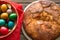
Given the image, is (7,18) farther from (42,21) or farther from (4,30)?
(42,21)

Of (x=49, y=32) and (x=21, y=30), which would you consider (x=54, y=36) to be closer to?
(x=49, y=32)

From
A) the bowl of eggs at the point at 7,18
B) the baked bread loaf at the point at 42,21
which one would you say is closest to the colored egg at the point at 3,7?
the bowl of eggs at the point at 7,18

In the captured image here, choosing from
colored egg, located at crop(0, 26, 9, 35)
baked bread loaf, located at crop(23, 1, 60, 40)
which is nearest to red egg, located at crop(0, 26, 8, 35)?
colored egg, located at crop(0, 26, 9, 35)

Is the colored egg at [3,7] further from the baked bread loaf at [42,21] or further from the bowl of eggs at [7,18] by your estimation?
the baked bread loaf at [42,21]

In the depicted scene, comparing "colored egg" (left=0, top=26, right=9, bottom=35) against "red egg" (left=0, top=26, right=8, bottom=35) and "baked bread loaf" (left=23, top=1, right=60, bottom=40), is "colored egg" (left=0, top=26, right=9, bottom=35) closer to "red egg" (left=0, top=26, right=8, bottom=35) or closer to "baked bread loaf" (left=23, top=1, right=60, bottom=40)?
"red egg" (left=0, top=26, right=8, bottom=35)

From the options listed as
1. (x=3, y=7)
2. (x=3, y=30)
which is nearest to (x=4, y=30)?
(x=3, y=30)

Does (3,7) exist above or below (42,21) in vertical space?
above

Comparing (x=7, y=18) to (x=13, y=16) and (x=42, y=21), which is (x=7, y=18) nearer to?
(x=13, y=16)

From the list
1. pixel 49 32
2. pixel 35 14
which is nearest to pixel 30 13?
pixel 35 14
